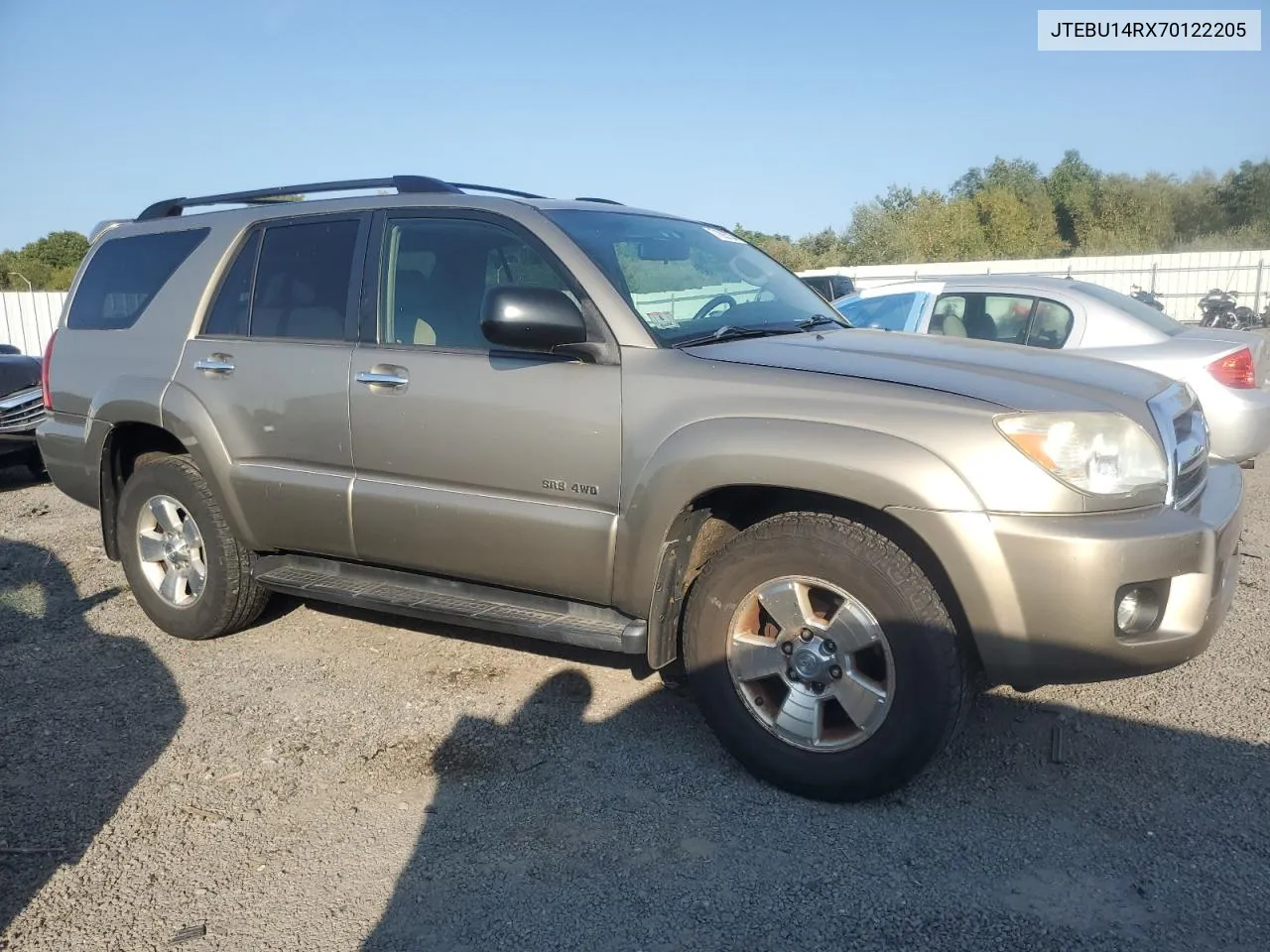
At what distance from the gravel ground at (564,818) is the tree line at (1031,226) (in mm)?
40600

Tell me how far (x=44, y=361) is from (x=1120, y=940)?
17.4ft

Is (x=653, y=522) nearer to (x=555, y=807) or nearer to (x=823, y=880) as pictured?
(x=555, y=807)

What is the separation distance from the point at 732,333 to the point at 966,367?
0.86m

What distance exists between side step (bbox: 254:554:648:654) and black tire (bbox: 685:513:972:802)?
0.93 feet

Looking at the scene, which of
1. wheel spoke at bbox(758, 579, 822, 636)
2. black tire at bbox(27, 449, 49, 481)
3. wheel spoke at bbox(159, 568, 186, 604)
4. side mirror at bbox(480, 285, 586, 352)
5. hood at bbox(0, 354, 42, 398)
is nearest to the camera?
wheel spoke at bbox(758, 579, 822, 636)

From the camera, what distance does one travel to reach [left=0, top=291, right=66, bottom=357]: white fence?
22.0m

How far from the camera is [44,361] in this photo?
5.19 m

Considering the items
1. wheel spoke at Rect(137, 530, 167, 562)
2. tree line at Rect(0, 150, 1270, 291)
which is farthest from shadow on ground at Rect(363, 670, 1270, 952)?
tree line at Rect(0, 150, 1270, 291)

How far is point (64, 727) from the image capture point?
12.7ft

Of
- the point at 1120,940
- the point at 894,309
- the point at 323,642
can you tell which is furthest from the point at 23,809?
the point at 894,309

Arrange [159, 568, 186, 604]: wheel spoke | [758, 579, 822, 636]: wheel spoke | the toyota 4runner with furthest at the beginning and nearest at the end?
1. [159, 568, 186, 604]: wheel spoke
2. [758, 579, 822, 636]: wheel spoke
3. the toyota 4runner

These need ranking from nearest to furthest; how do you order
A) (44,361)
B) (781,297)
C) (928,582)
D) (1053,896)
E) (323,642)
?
(1053,896)
(928,582)
(781,297)
(323,642)
(44,361)

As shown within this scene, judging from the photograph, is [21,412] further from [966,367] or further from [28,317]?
[28,317]

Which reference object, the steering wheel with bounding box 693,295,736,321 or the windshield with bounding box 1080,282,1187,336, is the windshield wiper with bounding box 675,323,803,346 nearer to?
the steering wheel with bounding box 693,295,736,321
